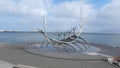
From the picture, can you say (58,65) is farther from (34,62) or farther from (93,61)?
(93,61)

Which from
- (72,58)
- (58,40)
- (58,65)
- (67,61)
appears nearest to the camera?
(58,65)

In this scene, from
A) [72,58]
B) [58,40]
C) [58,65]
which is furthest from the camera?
[58,40]

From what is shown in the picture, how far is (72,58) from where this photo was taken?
19094 millimetres

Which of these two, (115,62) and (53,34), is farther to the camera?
(53,34)

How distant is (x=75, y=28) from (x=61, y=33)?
161 centimetres

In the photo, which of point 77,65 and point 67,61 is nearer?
point 77,65

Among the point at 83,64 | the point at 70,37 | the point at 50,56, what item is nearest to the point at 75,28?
the point at 70,37

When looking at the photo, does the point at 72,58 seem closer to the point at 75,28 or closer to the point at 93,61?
the point at 93,61

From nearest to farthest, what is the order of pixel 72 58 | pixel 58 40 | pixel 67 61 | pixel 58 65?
pixel 58 65
pixel 67 61
pixel 72 58
pixel 58 40

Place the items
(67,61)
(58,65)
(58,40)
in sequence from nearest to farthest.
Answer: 1. (58,65)
2. (67,61)
3. (58,40)

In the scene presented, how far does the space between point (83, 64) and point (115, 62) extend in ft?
7.71

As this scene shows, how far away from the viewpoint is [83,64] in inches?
664

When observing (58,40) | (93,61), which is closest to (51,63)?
(93,61)

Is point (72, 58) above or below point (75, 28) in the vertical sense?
below
